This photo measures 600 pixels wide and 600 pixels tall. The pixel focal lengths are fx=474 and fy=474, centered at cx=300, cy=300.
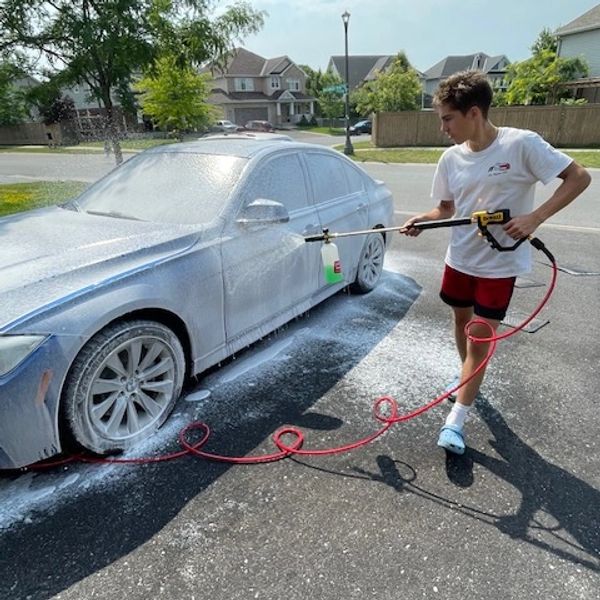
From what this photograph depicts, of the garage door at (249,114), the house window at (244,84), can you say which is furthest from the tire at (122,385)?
the house window at (244,84)

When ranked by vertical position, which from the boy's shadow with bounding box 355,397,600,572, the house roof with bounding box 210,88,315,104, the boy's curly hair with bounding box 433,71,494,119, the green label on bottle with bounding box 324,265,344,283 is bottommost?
the boy's shadow with bounding box 355,397,600,572

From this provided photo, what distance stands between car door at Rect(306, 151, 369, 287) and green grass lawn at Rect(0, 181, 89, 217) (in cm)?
584

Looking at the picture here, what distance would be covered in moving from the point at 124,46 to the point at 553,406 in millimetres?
5854

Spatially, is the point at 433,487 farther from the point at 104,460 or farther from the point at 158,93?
the point at 158,93

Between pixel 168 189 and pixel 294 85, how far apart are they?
56.7 metres

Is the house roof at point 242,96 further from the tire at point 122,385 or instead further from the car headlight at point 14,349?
the car headlight at point 14,349

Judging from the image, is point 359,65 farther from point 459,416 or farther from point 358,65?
point 459,416

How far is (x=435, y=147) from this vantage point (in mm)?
23141

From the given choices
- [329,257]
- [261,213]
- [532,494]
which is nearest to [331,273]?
[329,257]

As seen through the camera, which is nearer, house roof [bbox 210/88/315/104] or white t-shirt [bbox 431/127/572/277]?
white t-shirt [bbox 431/127/572/277]

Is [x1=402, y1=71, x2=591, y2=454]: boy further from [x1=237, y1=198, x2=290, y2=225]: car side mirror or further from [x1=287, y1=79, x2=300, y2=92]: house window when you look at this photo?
[x1=287, y1=79, x2=300, y2=92]: house window

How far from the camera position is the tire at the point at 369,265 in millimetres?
4609

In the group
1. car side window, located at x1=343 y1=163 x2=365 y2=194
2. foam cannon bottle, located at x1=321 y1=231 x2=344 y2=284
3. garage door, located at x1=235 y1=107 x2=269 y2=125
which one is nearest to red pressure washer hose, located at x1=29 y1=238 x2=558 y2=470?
foam cannon bottle, located at x1=321 y1=231 x2=344 y2=284

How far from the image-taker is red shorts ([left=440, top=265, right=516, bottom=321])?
2.46 meters
